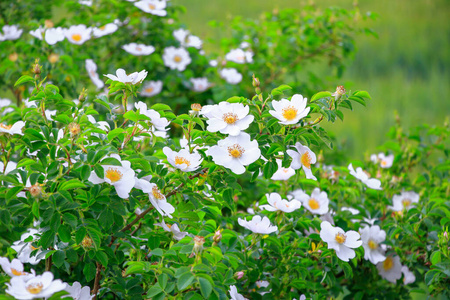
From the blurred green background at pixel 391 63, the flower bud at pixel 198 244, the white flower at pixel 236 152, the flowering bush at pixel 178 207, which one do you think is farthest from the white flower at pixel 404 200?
the blurred green background at pixel 391 63

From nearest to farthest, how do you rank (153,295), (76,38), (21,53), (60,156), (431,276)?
(153,295) → (60,156) → (431,276) → (76,38) → (21,53)

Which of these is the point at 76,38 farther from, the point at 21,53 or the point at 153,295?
the point at 153,295

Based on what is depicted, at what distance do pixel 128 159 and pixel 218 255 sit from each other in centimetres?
27

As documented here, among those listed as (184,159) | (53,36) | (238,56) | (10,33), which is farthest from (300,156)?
(10,33)

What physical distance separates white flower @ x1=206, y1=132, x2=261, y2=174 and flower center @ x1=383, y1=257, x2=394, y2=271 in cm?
76

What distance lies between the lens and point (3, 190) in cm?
103

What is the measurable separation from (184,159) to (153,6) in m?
1.36

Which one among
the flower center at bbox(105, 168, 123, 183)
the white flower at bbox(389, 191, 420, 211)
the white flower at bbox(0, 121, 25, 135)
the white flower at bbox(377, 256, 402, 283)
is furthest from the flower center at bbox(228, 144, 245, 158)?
the white flower at bbox(389, 191, 420, 211)

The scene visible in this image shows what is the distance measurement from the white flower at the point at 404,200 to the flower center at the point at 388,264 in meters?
0.21

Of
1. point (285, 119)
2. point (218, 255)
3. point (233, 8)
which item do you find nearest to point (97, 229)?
point (218, 255)

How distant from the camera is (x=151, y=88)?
96.4 inches

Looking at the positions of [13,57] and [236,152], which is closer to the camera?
[236,152]

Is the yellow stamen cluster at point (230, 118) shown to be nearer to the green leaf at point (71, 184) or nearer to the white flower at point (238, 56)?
the green leaf at point (71, 184)

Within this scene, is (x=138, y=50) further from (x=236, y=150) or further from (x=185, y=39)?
(x=236, y=150)
